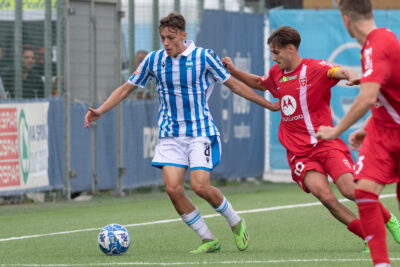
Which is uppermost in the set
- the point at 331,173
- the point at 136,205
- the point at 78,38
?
the point at 78,38

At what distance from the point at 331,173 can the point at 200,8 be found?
357 inches

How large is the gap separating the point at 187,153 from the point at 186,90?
0.59 meters

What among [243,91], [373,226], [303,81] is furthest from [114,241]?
[373,226]

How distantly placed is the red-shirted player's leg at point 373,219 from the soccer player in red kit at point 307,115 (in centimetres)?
219

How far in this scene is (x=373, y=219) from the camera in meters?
6.05

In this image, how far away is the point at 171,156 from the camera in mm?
8523

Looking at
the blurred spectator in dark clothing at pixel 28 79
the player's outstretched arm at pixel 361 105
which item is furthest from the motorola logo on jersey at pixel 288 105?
the blurred spectator in dark clothing at pixel 28 79

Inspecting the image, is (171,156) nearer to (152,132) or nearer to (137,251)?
(137,251)

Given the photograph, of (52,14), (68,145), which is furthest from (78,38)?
(68,145)

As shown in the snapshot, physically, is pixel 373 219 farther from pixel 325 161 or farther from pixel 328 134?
pixel 325 161

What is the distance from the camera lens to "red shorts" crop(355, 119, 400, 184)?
611 cm

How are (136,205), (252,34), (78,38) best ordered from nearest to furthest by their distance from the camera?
1. (136,205)
2. (78,38)
3. (252,34)

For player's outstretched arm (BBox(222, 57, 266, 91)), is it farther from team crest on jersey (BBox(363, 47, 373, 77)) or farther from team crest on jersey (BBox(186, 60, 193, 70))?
team crest on jersey (BBox(363, 47, 373, 77))

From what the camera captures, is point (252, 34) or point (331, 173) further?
point (252, 34)
